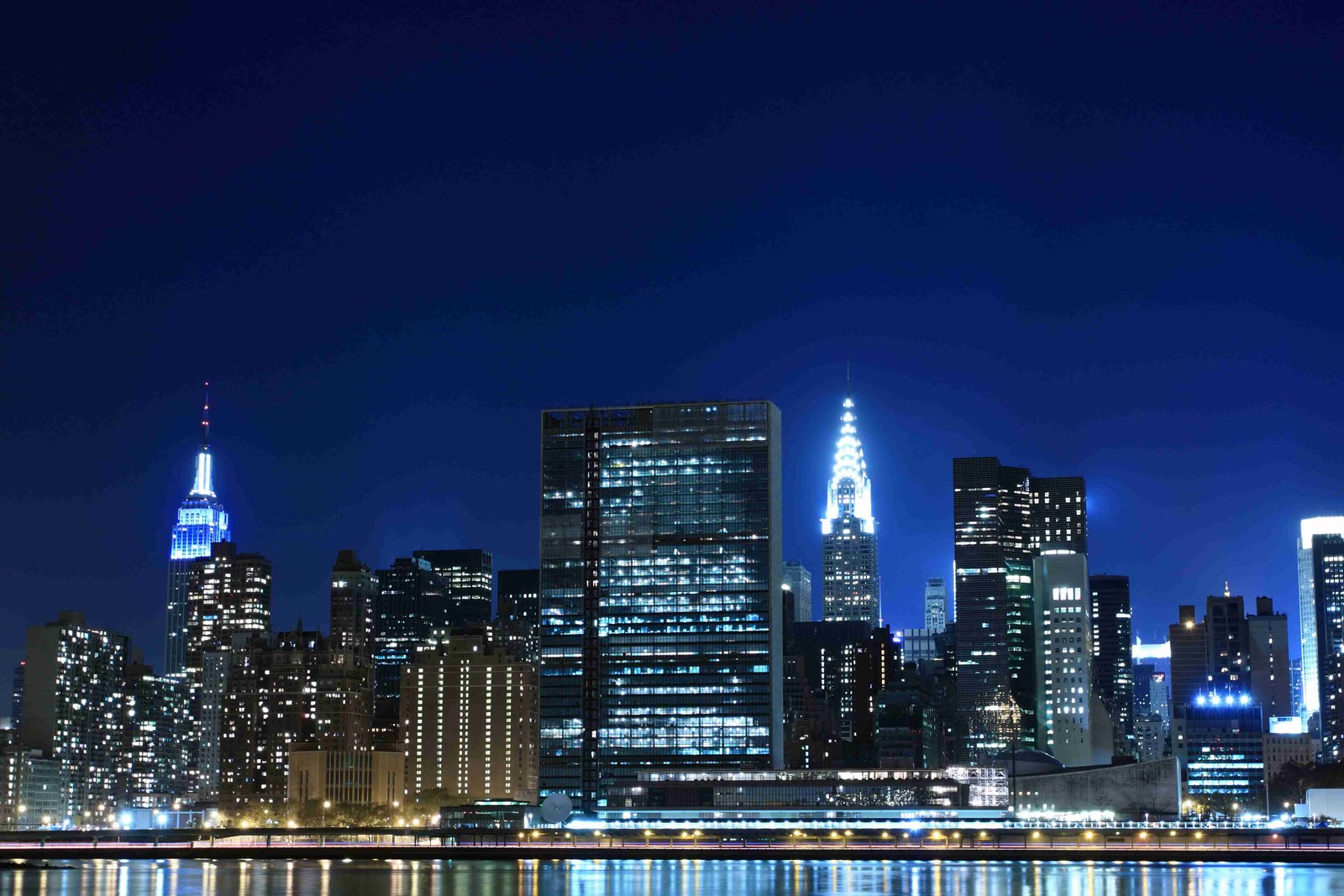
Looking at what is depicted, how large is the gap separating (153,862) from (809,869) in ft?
200

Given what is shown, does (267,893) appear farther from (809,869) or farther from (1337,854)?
(1337,854)

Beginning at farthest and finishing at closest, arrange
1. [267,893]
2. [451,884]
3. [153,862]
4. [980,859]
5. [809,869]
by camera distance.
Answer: [153,862] → [980,859] → [809,869] → [451,884] → [267,893]

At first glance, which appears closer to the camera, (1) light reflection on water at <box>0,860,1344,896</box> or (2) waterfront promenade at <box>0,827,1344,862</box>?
(1) light reflection on water at <box>0,860,1344,896</box>

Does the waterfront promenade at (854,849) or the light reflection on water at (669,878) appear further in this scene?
the waterfront promenade at (854,849)

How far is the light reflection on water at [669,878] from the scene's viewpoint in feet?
351

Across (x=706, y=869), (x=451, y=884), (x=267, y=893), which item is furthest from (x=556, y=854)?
(x=267, y=893)

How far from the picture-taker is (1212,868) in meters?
134

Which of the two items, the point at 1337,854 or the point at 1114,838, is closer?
the point at 1337,854

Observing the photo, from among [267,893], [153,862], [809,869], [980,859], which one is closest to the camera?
[267,893]

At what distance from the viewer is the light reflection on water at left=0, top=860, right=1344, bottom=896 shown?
107000 millimetres

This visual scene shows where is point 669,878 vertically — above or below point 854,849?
above

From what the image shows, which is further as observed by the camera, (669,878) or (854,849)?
(854,849)

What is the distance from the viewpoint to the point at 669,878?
122625 mm

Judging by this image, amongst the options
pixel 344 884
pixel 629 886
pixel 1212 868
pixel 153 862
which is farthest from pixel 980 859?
pixel 153 862
